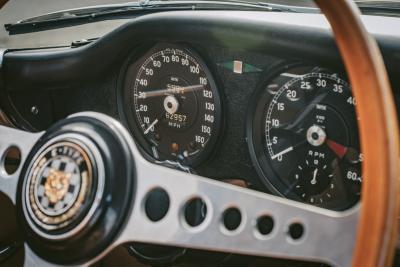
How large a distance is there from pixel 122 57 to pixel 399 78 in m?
0.93

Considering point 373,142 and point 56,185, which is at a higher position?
point 373,142

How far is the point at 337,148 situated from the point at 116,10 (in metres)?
1.02

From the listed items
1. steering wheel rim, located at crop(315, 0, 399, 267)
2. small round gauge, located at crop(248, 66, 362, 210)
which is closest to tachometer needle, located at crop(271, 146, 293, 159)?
small round gauge, located at crop(248, 66, 362, 210)

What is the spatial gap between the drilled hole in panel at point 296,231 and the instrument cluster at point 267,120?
514 mm

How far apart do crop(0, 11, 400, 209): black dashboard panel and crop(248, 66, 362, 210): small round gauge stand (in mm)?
52

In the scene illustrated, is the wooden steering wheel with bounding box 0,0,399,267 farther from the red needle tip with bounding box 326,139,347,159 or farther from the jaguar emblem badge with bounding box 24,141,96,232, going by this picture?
the red needle tip with bounding box 326,139,347,159

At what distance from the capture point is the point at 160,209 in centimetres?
116

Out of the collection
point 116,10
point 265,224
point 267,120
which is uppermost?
point 116,10

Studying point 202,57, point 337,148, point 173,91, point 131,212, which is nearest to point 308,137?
point 337,148

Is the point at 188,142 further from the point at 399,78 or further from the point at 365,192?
the point at 365,192

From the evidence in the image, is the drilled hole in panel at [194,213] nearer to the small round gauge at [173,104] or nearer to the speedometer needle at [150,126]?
the small round gauge at [173,104]

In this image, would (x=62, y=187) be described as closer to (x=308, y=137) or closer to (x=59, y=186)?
(x=59, y=186)

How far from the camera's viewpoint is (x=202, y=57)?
192cm

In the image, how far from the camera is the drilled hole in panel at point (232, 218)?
3.70 ft
